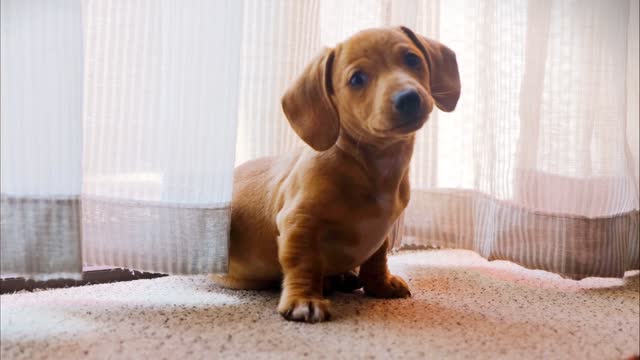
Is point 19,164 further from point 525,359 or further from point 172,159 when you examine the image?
point 525,359

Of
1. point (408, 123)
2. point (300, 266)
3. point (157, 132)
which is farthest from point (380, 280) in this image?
point (157, 132)

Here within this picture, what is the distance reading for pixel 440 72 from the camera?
1192mm

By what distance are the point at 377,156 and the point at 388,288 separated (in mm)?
286

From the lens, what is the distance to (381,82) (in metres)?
1.07

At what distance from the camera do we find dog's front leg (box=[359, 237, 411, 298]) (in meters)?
1.25

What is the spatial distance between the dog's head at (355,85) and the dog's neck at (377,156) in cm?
2

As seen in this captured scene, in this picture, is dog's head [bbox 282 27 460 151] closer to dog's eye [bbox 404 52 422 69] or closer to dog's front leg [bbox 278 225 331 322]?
dog's eye [bbox 404 52 422 69]

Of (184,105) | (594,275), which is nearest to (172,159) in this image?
(184,105)

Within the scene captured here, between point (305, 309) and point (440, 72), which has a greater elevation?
point (440, 72)

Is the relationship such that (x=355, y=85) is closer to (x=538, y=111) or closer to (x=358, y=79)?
(x=358, y=79)

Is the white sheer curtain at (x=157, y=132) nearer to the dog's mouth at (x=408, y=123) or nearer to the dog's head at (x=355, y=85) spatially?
the dog's head at (x=355, y=85)

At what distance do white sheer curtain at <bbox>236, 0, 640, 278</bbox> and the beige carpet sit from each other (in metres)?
0.12

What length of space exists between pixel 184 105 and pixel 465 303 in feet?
2.22

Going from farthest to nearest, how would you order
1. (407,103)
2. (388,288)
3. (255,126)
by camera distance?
(255,126)
(388,288)
(407,103)
